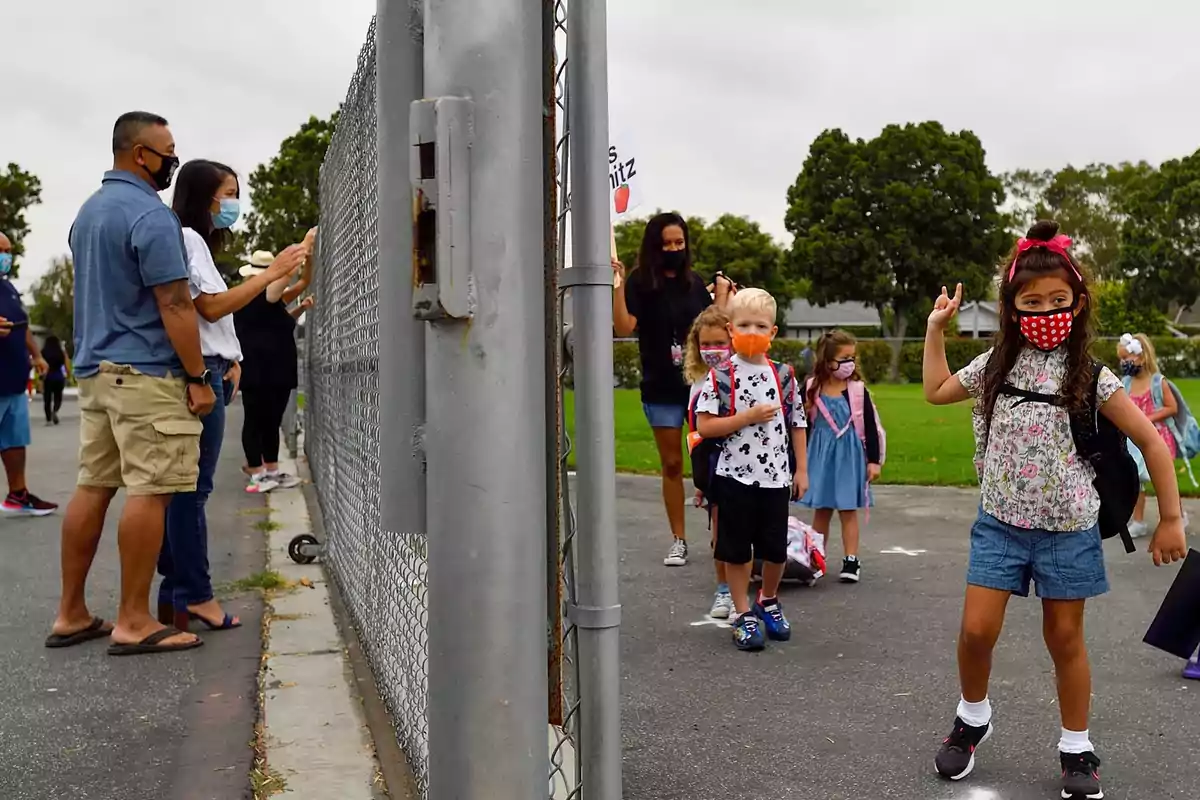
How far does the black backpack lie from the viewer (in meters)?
3.41

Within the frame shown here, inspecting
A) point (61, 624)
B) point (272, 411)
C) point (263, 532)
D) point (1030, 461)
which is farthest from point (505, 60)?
point (272, 411)

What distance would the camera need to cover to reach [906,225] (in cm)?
5694

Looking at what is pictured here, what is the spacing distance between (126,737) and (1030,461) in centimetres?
288

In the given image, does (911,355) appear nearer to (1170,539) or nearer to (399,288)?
(1170,539)

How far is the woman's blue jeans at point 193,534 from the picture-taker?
16.2ft

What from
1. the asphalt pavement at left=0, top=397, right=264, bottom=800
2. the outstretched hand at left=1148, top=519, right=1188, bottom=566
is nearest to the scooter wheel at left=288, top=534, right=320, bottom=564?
the asphalt pavement at left=0, top=397, right=264, bottom=800

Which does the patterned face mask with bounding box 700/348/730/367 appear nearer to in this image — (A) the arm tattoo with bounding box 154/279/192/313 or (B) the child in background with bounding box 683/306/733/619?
(B) the child in background with bounding box 683/306/733/619

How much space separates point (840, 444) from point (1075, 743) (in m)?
3.16

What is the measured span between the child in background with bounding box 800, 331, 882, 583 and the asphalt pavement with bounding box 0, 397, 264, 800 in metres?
2.96

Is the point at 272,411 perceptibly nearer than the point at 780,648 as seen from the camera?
No

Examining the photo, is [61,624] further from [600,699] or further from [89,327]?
[600,699]

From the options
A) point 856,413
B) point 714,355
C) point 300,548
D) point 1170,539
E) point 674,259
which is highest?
point 674,259

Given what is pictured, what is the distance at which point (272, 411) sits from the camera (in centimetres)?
918

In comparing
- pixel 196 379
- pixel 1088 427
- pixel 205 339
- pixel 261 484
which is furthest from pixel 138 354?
pixel 261 484
